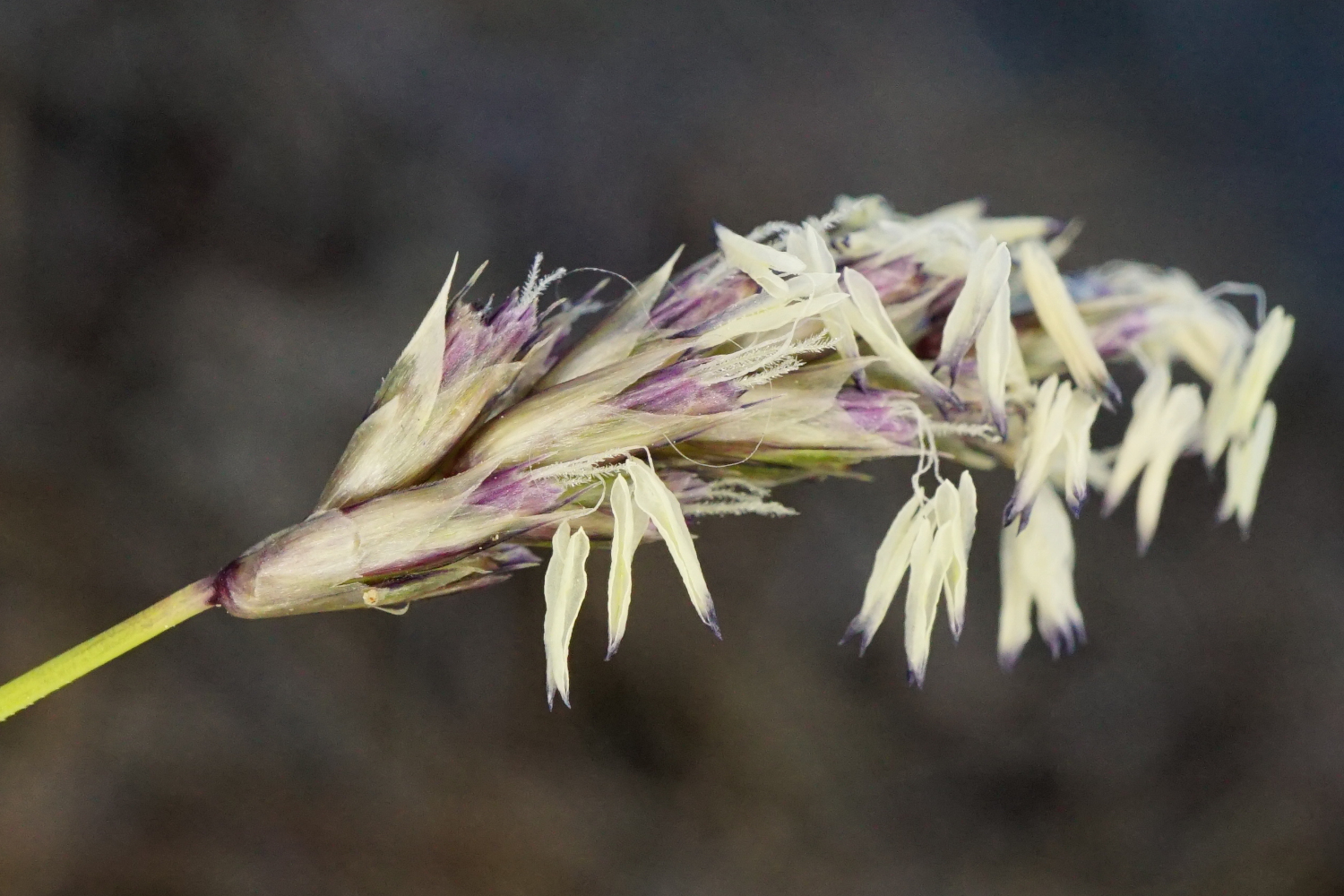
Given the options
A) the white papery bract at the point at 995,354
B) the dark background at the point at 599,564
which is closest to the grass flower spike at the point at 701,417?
the white papery bract at the point at 995,354

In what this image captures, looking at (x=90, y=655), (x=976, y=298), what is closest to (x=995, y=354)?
(x=976, y=298)

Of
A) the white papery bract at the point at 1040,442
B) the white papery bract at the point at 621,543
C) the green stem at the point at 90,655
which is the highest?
the green stem at the point at 90,655

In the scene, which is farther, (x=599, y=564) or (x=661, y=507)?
(x=599, y=564)

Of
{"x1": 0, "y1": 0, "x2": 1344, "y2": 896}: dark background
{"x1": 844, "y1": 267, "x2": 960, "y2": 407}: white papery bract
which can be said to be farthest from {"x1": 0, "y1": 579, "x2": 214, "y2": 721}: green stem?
{"x1": 0, "y1": 0, "x2": 1344, "y2": 896}: dark background

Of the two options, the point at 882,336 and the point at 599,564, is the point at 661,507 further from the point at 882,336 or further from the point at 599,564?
the point at 599,564

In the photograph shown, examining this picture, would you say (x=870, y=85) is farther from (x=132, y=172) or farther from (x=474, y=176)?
(x=132, y=172)

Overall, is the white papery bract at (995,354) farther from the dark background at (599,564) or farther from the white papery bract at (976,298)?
the dark background at (599,564)

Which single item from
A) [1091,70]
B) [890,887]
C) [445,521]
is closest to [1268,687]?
[890,887]
